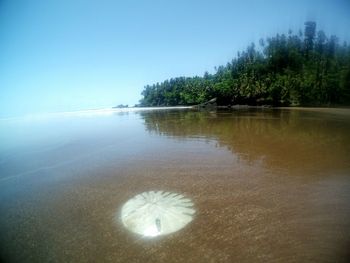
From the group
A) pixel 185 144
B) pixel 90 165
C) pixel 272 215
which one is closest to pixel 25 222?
pixel 90 165

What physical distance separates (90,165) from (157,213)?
20.6 feet

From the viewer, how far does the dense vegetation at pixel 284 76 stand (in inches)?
1864

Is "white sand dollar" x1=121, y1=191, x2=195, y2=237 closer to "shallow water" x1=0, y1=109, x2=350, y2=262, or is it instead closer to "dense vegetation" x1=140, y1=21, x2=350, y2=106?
"shallow water" x1=0, y1=109, x2=350, y2=262

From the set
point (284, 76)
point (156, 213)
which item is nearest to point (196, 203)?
point (156, 213)

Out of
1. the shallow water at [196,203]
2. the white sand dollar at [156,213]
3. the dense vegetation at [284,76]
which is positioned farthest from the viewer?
the dense vegetation at [284,76]

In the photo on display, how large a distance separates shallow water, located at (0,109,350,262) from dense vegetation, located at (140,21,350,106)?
40.6m

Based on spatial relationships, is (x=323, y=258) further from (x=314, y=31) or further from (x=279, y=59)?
(x=314, y=31)

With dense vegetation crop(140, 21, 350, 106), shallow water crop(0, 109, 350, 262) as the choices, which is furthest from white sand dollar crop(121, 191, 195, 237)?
dense vegetation crop(140, 21, 350, 106)

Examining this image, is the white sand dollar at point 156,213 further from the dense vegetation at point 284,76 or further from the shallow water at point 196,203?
the dense vegetation at point 284,76

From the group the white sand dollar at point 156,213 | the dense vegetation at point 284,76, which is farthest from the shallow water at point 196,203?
the dense vegetation at point 284,76

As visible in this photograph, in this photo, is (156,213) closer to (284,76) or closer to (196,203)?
(196,203)

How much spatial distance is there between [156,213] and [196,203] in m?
1.12

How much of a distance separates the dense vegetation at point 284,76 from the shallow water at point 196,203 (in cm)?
4061

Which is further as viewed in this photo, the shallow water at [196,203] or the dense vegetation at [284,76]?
the dense vegetation at [284,76]
